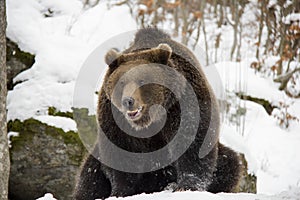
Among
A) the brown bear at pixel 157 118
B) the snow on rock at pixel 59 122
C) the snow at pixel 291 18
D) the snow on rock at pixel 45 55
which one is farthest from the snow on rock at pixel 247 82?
the brown bear at pixel 157 118

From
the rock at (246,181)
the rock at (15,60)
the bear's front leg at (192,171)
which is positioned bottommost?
the rock at (246,181)

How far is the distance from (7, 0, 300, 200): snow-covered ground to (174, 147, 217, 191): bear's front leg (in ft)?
2.06

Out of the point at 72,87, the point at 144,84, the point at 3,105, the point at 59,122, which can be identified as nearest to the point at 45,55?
the point at 72,87

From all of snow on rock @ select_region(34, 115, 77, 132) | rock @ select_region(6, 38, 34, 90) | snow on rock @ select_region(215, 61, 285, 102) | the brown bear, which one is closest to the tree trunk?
the brown bear

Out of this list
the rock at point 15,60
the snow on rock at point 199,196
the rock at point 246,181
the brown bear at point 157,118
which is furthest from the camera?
the rock at point 15,60

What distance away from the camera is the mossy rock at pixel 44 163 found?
17.3 ft

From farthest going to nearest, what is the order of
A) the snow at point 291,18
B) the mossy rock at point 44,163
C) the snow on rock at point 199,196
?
the snow at point 291,18 < the mossy rock at point 44,163 < the snow on rock at point 199,196

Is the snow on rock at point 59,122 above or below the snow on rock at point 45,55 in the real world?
below

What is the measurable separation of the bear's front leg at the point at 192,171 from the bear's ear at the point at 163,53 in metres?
0.66

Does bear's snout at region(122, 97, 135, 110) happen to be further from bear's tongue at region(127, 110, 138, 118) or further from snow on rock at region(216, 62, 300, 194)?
snow on rock at region(216, 62, 300, 194)

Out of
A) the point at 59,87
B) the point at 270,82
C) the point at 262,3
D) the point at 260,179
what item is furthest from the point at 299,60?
the point at 59,87

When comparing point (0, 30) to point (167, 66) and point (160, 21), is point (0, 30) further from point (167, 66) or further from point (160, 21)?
point (160, 21)

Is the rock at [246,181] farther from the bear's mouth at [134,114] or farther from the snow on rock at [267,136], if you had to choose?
the bear's mouth at [134,114]

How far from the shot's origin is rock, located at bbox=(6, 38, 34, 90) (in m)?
5.93
